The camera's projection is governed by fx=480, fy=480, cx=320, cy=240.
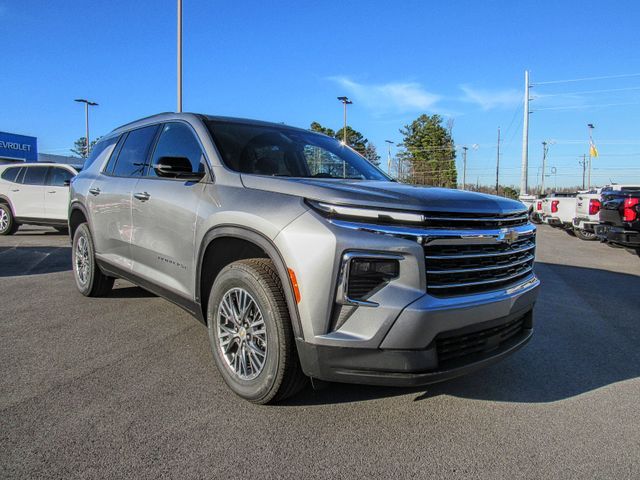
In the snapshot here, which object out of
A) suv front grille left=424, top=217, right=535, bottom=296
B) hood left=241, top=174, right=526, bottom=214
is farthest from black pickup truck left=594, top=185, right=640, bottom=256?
hood left=241, top=174, right=526, bottom=214

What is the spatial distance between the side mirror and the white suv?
975 cm

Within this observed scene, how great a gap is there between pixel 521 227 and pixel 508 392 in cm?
112

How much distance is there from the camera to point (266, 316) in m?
2.76

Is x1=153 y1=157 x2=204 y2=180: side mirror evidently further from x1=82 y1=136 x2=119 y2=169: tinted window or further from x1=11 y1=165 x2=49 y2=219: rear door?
x1=11 y1=165 x2=49 y2=219: rear door

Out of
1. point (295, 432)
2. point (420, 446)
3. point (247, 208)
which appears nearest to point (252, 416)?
point (295, 432)

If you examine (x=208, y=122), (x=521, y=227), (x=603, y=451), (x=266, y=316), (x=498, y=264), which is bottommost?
(x=603, y=451)

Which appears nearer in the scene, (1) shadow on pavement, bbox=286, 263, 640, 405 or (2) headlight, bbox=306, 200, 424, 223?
(2) headlight, bbox=306, 200, 424, 223

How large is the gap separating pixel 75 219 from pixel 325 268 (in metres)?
4.69

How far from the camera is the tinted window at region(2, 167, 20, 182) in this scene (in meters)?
12.8

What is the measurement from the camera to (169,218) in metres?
3.72

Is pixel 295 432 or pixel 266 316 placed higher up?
pixel 266 316

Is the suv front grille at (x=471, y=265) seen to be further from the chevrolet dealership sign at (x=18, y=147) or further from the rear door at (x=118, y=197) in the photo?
the chevrolet dealership sign at (x=18, y=147)

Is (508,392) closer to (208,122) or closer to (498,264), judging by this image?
(498,264)

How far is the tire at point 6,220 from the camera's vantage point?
41.9 ft
